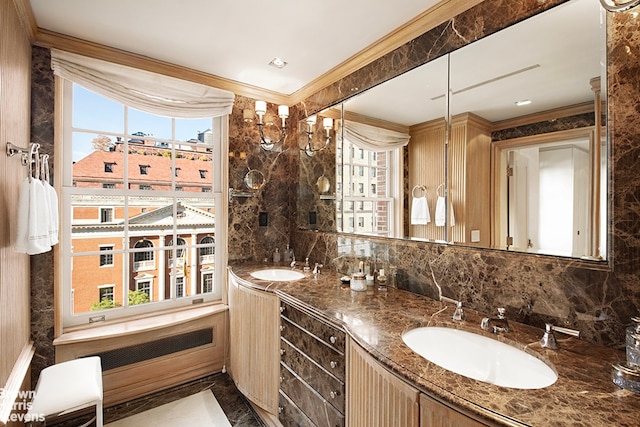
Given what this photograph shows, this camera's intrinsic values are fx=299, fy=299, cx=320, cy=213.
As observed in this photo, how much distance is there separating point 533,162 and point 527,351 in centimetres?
84

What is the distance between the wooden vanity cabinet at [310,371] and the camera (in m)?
1.43

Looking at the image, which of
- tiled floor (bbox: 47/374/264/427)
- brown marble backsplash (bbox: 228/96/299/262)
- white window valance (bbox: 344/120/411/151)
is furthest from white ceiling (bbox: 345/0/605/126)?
tiled floor (bbox: 47/374/264/427)

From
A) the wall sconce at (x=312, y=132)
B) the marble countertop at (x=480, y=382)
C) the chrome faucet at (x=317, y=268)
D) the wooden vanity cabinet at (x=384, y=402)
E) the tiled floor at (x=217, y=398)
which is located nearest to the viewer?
the marble countertop at (x=480, y=382)

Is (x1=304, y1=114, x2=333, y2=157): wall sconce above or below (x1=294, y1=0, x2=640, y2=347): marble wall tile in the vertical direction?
above

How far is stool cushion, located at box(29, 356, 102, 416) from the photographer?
59.9 inches

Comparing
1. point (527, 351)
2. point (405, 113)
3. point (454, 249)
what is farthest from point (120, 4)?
point (527, 351)

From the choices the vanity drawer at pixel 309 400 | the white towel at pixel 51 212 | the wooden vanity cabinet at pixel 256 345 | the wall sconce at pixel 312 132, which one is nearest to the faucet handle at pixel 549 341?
the vanity drawer at pixel 309 400

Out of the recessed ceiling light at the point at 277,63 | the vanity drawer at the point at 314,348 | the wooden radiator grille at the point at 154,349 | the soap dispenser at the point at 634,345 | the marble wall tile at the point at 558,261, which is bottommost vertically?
the wooden radiator grille at the point at 154,349

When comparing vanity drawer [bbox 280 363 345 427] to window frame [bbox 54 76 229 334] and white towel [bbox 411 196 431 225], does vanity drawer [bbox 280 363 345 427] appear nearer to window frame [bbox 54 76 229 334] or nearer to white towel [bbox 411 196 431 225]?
white towel [bbox 411 196 431 225]

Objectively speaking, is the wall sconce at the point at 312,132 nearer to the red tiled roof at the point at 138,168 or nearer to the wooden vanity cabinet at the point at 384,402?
the red tiled roof at the point at 138,168

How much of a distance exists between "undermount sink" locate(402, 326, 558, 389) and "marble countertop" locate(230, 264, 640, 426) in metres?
0.03

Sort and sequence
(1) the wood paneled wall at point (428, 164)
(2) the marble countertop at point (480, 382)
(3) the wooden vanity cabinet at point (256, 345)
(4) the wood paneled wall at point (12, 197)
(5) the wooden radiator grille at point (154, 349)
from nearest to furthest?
1. (2) the marble countertop at point (480, 382)
2. (4) the wood paneled wall at point (12, 197)
3. (1) the wood paneled wall at point (428, 164)
4. (3) the wooden vanity cabinet at point (256, 345)
5. (5) the wooden radiator grille at point (154, 349)

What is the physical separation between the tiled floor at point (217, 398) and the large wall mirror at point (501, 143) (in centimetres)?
158

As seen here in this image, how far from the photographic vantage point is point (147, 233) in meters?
2.51
